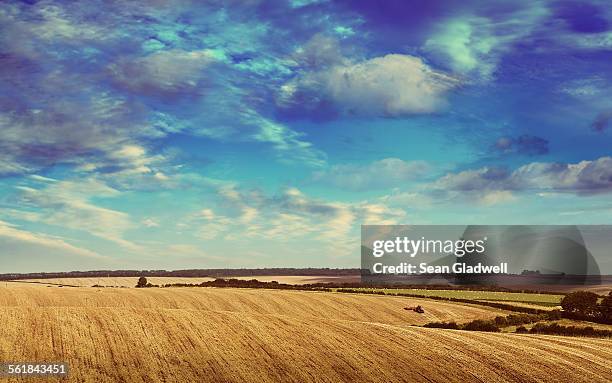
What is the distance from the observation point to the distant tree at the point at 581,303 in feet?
309

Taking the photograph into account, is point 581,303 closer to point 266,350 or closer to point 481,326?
point 481,326

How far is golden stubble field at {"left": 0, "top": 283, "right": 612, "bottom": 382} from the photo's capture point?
130 feet

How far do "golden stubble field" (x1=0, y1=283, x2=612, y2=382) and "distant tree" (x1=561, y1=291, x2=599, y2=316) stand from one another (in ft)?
143

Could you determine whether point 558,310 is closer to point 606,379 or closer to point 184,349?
point 606,379

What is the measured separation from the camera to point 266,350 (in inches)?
1732

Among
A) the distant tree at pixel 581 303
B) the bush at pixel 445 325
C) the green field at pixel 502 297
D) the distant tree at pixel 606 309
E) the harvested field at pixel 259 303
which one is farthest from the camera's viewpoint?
the green field at pixel 502 297

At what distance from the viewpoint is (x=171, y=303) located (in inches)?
3442

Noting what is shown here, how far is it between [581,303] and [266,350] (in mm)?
70157

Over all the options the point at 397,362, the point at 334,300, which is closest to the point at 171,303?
the point at 334,300

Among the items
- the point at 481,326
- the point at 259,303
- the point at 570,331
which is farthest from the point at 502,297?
the point at 259,303

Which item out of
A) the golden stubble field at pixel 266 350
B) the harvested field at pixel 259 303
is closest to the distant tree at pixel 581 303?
the harvested field at pixel 259 303

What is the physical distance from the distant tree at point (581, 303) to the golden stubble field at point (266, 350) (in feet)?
143

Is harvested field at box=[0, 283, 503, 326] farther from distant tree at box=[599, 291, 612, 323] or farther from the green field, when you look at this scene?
the green field

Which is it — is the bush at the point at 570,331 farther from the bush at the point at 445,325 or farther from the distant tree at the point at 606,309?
the distant tree at the point at 606,309
